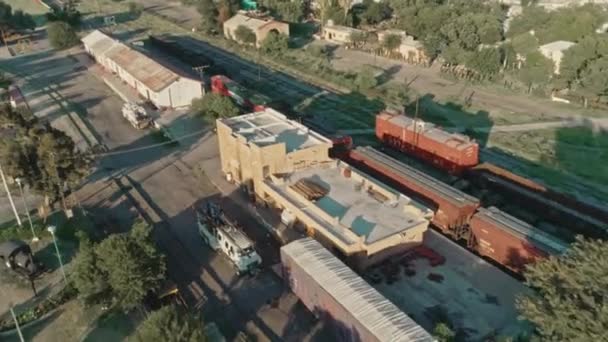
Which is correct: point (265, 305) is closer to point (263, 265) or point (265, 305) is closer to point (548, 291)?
point (263, 265)

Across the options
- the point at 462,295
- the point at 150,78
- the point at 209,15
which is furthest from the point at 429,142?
the point at 209,15

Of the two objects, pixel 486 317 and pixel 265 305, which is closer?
pixel 486 317

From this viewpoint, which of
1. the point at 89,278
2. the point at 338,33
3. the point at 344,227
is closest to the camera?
the point at 89,278

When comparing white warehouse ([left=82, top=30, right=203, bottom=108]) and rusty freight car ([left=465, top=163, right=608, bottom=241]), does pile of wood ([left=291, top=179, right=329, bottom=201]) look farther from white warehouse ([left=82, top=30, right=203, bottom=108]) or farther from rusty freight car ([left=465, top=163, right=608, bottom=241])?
white warehouse ([left=82, top=30, right=203, bottom=108])

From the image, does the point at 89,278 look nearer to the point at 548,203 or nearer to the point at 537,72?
the point at 548,203

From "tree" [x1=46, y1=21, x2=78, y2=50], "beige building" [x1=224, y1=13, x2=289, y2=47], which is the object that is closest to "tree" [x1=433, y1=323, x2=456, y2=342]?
"beige building" [x1=224, y1=13, x2=289, y2=47]

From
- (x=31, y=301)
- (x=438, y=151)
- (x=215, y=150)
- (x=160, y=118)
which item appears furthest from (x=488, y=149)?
(x=31, y=301)

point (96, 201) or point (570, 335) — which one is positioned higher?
point (570, 335)
